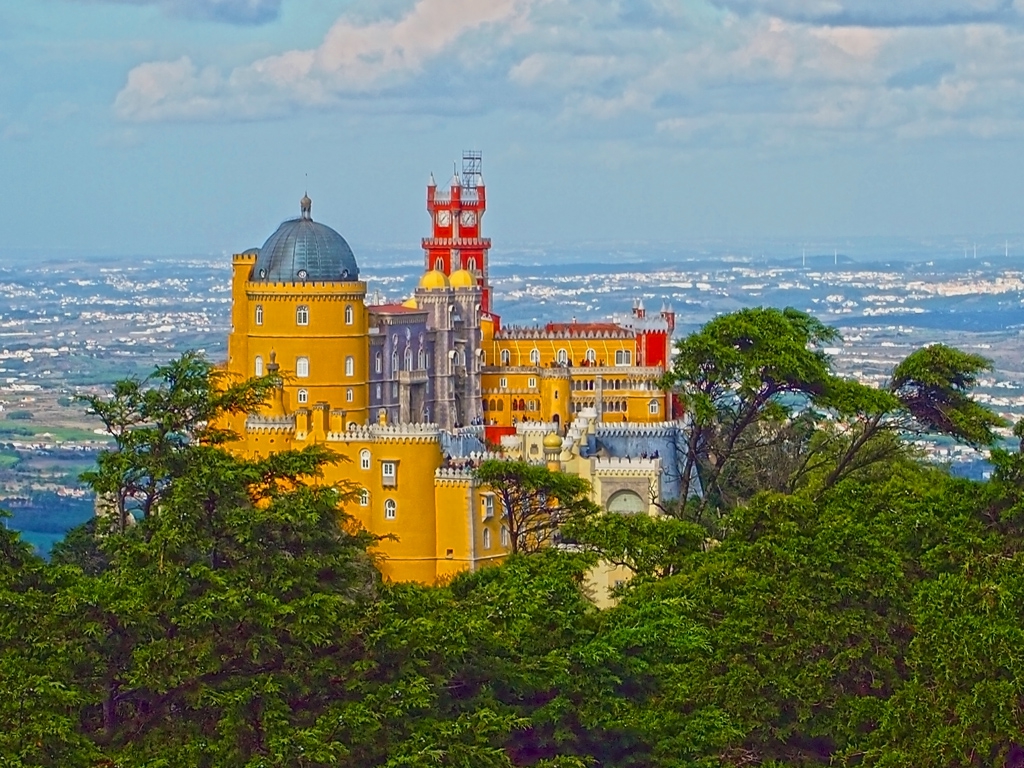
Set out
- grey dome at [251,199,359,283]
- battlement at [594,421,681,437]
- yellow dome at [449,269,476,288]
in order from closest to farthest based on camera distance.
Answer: grey dome at [251,199,359,283] < battlement at [594,421,681,437] < yellow dome at [449,269,476,288]

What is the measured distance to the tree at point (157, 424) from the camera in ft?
151

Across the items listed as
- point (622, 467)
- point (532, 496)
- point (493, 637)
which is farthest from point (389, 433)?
point (493, 637)

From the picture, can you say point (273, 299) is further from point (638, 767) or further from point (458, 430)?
point (638, 767)

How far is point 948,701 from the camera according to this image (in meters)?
40.7

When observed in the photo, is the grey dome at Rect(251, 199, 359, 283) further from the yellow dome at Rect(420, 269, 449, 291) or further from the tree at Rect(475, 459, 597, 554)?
the tree at Rect(475, 459, 597, 554)

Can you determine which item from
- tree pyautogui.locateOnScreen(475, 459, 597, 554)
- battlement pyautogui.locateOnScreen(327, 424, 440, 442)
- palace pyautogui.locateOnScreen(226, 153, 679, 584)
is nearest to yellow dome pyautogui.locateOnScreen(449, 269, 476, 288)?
palace pyautogui.locateOnScreen(226, 153, 679, 584)

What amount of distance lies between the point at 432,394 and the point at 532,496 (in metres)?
16.5

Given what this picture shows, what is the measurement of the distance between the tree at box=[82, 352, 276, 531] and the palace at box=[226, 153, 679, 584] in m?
13.2

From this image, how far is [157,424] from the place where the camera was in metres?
47.6

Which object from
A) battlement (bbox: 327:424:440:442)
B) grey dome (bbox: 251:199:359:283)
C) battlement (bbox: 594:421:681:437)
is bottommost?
battlement (bbox: 594:421:681:437)

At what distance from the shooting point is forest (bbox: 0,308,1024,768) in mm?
40062

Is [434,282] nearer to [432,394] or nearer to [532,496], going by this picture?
[432,394]

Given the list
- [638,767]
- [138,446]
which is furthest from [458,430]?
[638,767]

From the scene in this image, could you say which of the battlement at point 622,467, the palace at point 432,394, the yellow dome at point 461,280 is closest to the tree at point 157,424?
the palace at point 432,394
